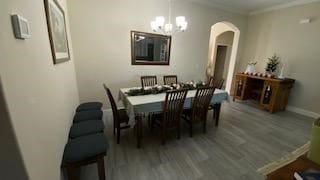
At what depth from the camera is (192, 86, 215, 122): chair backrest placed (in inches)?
97.6

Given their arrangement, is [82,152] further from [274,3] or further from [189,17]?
[274,3]

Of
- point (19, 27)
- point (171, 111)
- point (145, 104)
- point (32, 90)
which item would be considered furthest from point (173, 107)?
point (19, 27)

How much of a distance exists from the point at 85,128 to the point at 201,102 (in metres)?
1.83

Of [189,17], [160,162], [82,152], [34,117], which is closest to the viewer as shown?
[34,117]

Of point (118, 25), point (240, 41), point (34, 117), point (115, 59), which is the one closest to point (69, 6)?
point (118, 25)

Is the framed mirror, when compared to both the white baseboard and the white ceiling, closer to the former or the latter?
the white ceiling

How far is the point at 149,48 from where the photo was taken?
3646mm

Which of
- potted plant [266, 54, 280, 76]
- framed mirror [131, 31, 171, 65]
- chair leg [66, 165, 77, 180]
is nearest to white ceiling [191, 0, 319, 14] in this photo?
potted plant [266, 54, 280, 76]

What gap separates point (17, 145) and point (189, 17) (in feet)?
13.5

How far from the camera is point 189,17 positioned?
392cm

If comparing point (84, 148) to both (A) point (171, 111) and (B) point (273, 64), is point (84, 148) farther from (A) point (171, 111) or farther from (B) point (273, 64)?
(B) point (273, 64)

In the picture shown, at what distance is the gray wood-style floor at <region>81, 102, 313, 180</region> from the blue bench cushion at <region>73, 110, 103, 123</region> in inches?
22.5

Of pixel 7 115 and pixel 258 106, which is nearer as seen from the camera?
pixel 7 115

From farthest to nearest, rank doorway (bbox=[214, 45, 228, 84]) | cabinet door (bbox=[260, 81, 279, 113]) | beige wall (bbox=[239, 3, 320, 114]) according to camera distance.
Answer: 1. doorway (bbox=[214, 45, 228, 84])
2. cabinet door (bbox=[260, 81, 279, 113])
3. beige wall (bbox=[239, 3, 320, 114])
